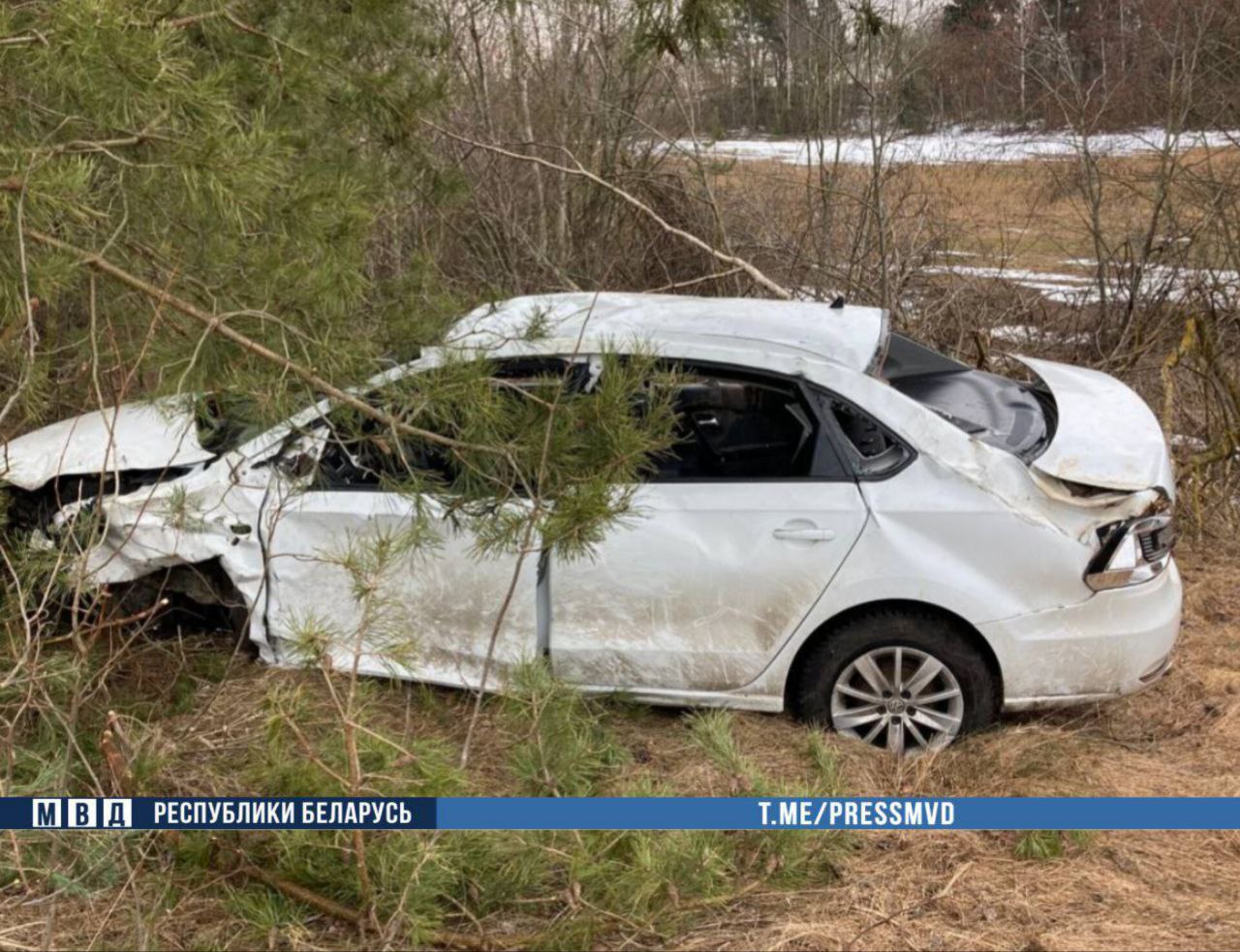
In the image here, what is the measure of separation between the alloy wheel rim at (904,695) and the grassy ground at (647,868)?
0.36 feet

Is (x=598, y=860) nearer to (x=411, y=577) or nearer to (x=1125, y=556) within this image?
(x=411, y=577)

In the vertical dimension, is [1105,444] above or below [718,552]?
above

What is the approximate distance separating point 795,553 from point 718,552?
27 cm

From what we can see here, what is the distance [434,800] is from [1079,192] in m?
7.95

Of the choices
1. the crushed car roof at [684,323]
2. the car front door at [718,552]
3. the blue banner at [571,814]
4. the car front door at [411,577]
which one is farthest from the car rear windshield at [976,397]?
the car front door at [411,577]

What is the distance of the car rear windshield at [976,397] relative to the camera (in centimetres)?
441

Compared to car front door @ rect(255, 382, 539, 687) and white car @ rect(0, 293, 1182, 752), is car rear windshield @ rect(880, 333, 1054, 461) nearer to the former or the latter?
white car @ rect(0, 293, 1182, 752)

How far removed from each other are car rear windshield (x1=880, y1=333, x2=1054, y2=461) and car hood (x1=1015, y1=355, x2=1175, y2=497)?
0.24 feet

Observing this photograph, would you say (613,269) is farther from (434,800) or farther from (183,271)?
(434,800)

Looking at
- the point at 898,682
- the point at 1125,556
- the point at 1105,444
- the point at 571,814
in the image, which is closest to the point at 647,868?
the point at 571,814

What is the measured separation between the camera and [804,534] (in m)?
4.15

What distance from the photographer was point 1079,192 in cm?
917

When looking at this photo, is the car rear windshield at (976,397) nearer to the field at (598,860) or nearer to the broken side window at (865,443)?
the broken side window at (865,443)

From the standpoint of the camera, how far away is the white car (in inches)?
162
